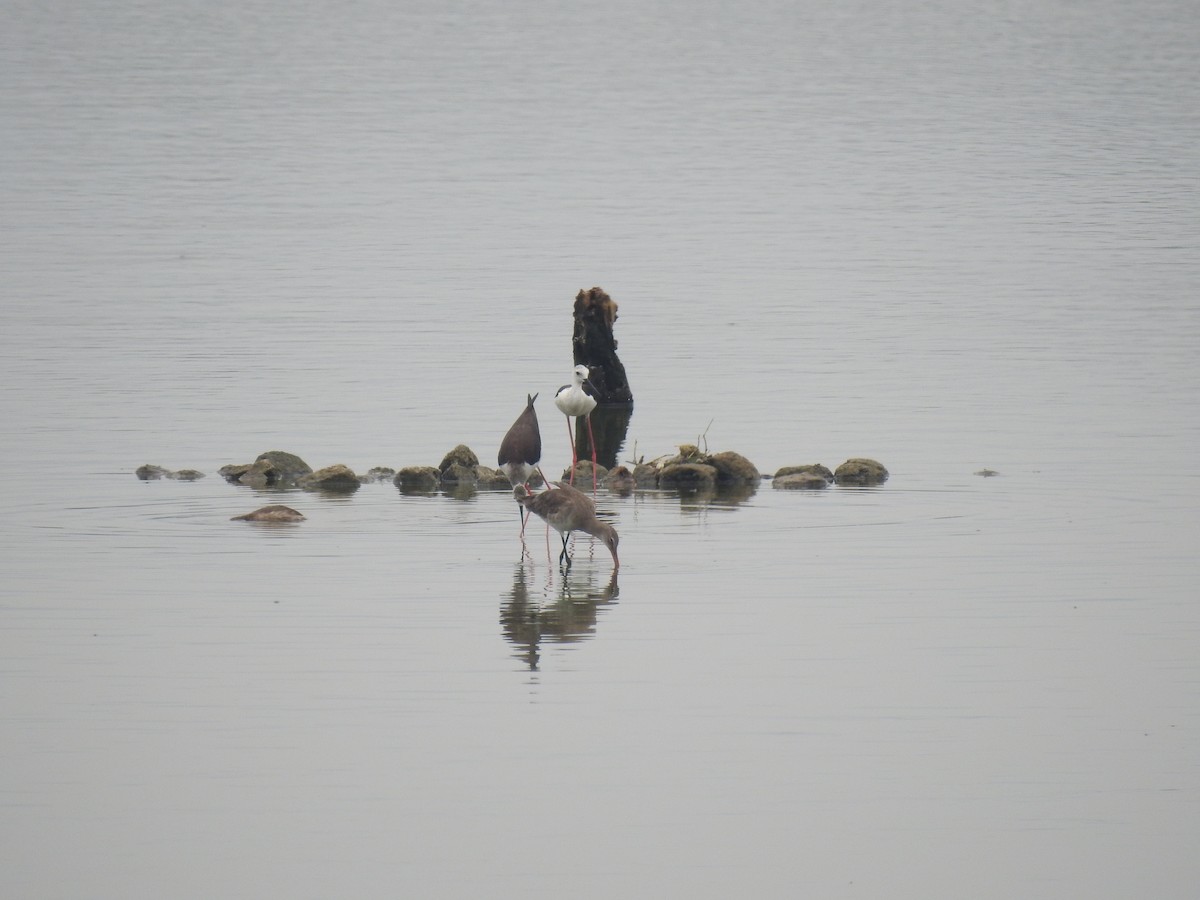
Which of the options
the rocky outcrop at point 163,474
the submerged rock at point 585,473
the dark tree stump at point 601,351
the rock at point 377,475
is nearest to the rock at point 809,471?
the submerged rock at point 585,473

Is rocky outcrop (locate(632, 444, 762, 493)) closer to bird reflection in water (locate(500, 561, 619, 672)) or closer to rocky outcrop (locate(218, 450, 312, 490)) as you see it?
rocky outcrop (locate(218, 450, 312, 490))

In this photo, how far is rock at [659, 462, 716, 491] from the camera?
1939 cm

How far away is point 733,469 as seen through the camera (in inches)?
768

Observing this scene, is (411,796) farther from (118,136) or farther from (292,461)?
(118,136)

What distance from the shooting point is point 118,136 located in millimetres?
72188

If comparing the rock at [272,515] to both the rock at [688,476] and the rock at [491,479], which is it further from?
the rock at [688,476]

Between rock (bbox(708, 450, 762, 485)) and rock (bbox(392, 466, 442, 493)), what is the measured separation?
8.44 ft

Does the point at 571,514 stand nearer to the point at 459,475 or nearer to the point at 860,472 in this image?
the point at 459,475

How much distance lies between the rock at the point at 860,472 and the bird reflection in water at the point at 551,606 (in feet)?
15.1

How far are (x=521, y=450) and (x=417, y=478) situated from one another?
1664mm

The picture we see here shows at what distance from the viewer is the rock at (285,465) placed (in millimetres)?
19656

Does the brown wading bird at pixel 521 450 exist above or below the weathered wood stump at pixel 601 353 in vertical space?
below

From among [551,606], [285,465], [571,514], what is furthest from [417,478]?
[551,606]

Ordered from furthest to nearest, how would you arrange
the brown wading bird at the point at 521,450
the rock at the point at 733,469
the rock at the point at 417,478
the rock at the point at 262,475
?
the rock at the point at 733,469 < the rock at the point at 262,475 < the rock at the point at 417,478 < the brown wading bird at the point at 521,450
